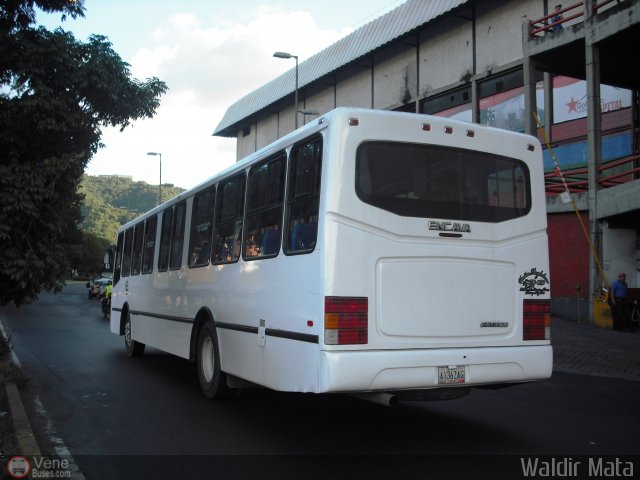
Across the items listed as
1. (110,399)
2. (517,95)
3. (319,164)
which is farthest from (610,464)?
(517,95)

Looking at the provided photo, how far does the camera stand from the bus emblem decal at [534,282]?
21.0ft

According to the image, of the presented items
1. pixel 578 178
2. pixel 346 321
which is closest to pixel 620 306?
pixel 578 178

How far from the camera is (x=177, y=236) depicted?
10.1m

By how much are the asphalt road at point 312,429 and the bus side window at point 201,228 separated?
188cm

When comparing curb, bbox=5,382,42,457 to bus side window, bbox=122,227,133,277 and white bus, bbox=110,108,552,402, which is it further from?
bus side window, bbox=122,227,133,277

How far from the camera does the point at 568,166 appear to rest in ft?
74.2

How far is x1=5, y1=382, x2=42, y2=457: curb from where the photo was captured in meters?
5.29

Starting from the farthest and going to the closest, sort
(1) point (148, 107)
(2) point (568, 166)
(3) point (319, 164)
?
(2) point (568, 166) < (1) point (148, 107) < (3) point (319, 164)

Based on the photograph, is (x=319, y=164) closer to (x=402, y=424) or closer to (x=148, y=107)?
(x=402, y=424)

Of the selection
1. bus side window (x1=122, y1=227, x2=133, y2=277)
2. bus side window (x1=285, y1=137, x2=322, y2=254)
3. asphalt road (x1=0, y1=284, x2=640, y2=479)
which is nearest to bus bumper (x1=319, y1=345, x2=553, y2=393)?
asphalt road (x1=0, y1=284, x2=640, y2=479)

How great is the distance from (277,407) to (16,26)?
7145 mm

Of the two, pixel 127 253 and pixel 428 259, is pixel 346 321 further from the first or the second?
pixel 127 253

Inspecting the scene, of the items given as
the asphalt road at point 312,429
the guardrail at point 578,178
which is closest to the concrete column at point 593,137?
the guardrail at point 578,178

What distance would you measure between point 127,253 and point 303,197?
28.3 ft
